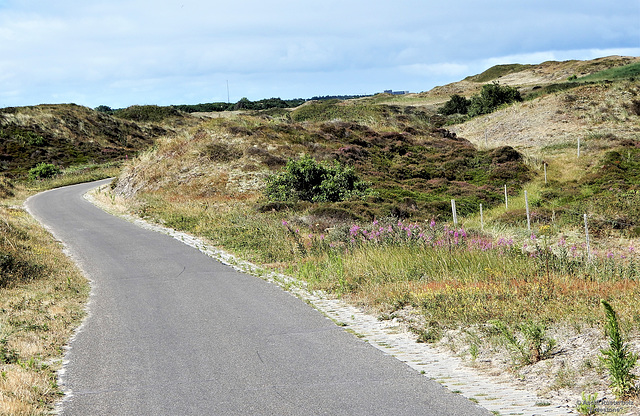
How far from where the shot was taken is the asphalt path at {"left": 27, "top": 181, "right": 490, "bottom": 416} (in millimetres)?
5730

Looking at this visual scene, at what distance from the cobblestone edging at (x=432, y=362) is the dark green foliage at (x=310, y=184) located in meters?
16.8

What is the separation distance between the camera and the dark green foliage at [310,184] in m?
29.2

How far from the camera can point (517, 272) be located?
1006 centimetres

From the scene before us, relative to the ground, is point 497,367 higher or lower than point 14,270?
lower

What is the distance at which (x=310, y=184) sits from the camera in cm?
2988

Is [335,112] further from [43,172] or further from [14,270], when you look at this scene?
[14,270]

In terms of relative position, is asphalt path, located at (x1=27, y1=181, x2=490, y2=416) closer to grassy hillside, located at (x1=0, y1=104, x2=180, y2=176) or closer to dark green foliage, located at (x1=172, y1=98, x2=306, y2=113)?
grassy hillside, located at (x1=0, y1=104, x2=180, y2=176)

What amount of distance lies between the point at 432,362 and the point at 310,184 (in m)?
23.2

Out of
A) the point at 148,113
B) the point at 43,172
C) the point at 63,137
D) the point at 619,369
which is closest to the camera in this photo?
the point at 619,369

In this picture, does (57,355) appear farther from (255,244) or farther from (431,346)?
(255,244)

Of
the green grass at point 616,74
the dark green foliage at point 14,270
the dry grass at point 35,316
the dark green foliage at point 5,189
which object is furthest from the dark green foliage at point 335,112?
the dark green foliage at point 14,270

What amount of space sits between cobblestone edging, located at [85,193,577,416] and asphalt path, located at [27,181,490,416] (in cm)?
21

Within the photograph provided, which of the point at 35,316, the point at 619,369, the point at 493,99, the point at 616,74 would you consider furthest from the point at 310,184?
the point at 616,74

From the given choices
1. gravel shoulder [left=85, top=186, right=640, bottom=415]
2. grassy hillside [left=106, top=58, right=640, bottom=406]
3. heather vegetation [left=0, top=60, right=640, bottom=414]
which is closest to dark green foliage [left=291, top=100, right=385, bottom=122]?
heather vegetation [left=0, top=60, right=640, bottom=414]
